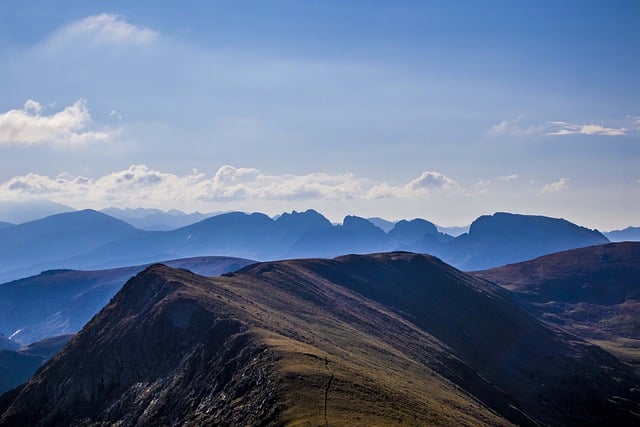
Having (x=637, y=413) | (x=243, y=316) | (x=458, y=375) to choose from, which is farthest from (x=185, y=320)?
(x=637, y=413)

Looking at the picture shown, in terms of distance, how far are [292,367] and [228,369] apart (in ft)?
42.0

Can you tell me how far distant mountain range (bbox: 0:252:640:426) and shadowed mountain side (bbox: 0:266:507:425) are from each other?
0.92ft

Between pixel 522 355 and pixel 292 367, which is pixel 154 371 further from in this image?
pixel 522 355

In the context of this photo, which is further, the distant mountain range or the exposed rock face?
the exposed rock face

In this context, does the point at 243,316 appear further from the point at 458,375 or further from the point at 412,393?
the point at 458,375

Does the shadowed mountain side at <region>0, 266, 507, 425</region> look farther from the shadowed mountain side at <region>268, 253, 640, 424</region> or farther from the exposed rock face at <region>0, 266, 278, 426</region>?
the shadowed mountain side at <region>268, 253, 640, 424</region>

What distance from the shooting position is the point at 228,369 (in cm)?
→ 8188

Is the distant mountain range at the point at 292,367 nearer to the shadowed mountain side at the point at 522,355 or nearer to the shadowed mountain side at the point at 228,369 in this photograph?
the shadowed mountain side at the point at 228,369

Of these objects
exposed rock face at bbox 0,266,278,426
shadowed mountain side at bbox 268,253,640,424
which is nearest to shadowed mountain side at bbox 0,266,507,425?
exposed rock face at bbox 0,266,278,426

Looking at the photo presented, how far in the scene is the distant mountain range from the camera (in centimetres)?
7212

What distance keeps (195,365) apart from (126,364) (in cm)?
1698

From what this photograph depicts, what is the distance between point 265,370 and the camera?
75.2 m

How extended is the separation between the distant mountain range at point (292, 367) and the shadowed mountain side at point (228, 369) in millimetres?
280

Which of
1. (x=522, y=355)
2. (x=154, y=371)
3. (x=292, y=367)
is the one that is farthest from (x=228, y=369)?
(x=522, y=355)
